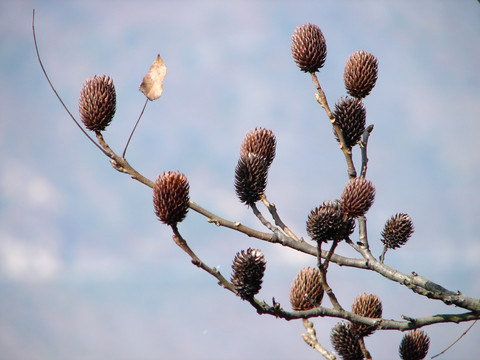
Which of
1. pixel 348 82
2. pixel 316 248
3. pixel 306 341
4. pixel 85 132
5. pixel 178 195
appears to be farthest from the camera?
pixel 348 82

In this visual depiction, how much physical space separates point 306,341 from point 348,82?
180 centimetres

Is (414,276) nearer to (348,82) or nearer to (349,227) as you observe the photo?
(349,227)

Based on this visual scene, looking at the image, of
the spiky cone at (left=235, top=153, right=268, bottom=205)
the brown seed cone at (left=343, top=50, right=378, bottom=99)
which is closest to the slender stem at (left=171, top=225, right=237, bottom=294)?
the spiky cone at (left=235, top=153, right=268, bottom=205)

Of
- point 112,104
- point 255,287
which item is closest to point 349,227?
point 255,287

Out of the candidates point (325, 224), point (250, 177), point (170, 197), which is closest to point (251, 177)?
point (250, 177)

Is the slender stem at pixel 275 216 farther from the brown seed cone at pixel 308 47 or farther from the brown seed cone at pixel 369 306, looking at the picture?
the brown seed cone at pixel 308 47

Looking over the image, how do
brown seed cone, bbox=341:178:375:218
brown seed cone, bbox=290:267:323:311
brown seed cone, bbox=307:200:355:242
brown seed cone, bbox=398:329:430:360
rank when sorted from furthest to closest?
brown seed cone, bbox=398:329:430:360 → brown seed cone, bbox=290:267:323:311 → brown seed cone, bbox=341:178:375:218 → brown seed cone, bbox=307:200:355:242

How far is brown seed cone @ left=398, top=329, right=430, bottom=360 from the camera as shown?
3730 mm

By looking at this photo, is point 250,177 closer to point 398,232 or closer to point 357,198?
point 357,198

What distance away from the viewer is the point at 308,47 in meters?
3.89

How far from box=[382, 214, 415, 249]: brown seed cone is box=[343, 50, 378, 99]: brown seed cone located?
0.91 meters

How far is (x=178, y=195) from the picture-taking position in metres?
2.83

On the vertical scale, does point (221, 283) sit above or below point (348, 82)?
below

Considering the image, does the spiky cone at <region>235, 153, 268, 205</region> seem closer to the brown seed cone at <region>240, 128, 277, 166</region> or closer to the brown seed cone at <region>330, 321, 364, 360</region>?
the brown seed cone at <region>240, 128, 277, 166</region>
